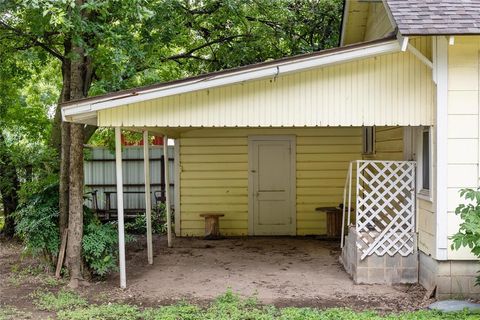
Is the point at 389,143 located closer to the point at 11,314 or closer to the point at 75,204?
the point at 75,204

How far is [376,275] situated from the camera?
22.1 ft

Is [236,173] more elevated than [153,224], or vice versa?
[236,173]

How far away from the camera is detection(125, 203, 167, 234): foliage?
38.1 feet

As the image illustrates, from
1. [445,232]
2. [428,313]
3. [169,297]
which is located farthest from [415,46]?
[169,297]

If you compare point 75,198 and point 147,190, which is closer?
point 75,198

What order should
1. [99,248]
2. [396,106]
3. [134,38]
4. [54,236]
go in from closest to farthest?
1. [396,106]
2. [99,248]
3. [54,236]
4. [134,38]

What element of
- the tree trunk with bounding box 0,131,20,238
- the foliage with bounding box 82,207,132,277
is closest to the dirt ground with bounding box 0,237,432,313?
the foliage with bounding box 82,207,132,277

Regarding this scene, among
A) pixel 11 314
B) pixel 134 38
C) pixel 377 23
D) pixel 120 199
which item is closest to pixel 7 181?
pixel 134 38

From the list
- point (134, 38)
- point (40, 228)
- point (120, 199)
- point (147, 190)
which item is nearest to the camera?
point (120, 199)

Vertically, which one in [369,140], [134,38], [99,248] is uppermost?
[134,38]

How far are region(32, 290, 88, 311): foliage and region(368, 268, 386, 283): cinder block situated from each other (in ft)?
11.9

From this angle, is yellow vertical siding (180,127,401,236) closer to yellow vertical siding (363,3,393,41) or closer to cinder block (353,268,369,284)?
yellow vertical siding (363,3,393,41)

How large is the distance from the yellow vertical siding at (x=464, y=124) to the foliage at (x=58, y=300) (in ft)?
14.6

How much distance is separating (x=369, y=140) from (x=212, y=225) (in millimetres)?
3591
